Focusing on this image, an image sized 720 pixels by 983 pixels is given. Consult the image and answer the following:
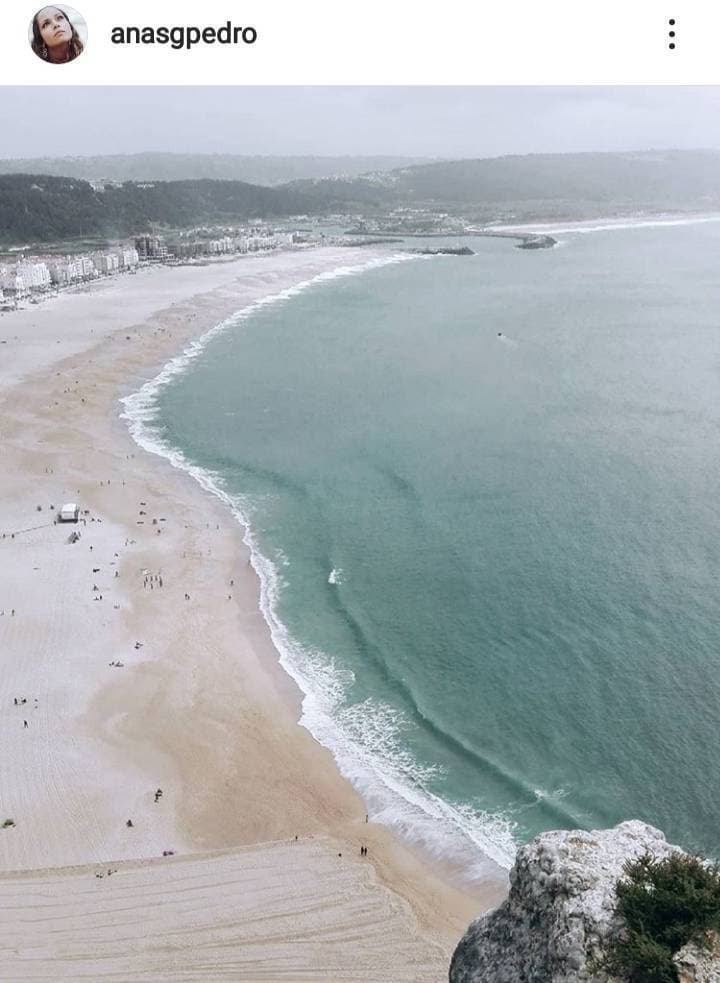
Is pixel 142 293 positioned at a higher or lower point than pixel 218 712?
higher

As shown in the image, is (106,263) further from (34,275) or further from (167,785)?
(167,785)

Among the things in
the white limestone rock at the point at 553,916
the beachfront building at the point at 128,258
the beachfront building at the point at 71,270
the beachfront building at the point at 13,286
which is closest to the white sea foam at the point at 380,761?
the white limestone rock at the point at 553,916

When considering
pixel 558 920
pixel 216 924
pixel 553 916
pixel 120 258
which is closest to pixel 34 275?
pixel 120 258

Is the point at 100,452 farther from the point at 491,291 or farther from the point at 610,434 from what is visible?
the point at 491,291

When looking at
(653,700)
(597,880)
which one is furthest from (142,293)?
(597,880)

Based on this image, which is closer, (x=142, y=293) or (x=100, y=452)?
(x=100, y=452)
